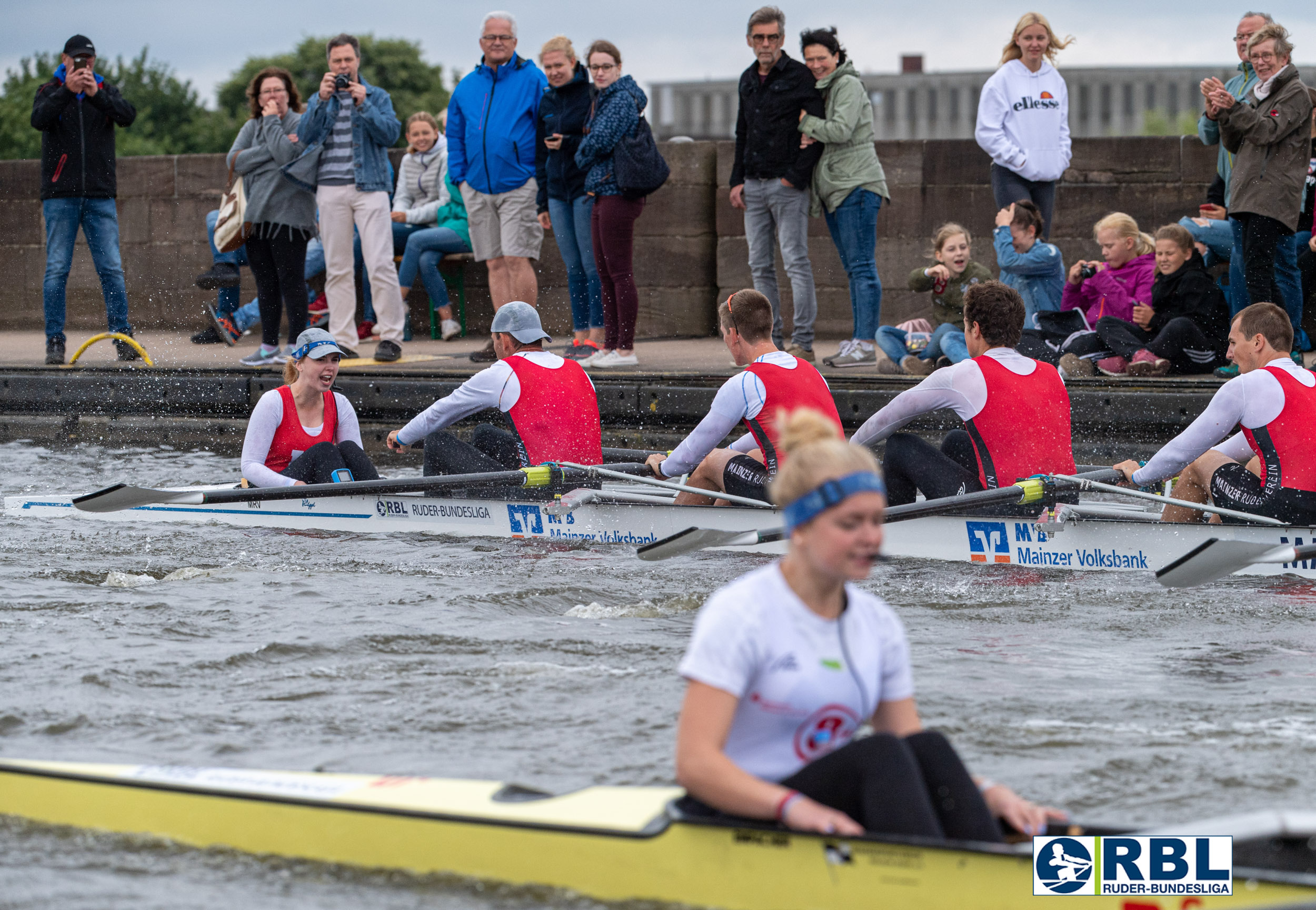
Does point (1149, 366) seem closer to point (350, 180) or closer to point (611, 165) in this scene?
point (611, 165)

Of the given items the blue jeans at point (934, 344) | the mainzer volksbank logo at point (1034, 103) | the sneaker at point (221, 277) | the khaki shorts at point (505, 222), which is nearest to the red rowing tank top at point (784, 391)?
the blue jeans at point (934, 344)

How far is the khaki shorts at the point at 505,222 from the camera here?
11422 millimetres

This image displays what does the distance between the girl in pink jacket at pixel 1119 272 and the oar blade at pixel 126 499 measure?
20.4 feet

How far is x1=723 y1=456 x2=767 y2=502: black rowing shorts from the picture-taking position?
7.65 meters

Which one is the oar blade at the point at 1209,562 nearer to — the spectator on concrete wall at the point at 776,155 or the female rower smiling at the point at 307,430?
the female rower smiling at the point at 307,430

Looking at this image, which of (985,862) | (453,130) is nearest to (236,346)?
(453,130)

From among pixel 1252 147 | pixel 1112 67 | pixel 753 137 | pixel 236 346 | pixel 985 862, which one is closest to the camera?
pixel 985 862

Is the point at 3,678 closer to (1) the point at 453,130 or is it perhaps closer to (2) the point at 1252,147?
(1) the point at 453,130

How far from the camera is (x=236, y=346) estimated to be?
46.8ft

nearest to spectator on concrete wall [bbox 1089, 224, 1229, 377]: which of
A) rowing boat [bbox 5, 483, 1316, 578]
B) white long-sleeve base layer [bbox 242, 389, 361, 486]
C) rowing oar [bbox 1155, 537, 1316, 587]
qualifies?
rowing boat [bbox 5, 483, 1316, 578]

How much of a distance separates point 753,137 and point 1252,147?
3.24 metres

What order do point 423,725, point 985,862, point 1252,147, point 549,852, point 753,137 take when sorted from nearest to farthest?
point 985,862 → point 549,852 → point 423,725 → point 1252,147 → point 753,137

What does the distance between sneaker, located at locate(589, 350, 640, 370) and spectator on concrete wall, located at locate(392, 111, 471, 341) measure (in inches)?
94.4

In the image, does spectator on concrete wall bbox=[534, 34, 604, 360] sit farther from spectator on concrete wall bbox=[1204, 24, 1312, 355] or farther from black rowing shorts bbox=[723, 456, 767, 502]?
spectator on concrete wall bbox=[1204, 24, 1312, 355]
